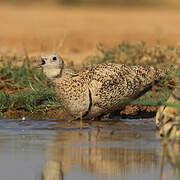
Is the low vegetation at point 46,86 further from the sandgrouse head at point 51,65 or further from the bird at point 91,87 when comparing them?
the sandgrouse head at point 51,65

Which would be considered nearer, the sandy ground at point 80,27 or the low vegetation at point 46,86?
the low vegetation at point 46,86

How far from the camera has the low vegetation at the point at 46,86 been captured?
332 inches

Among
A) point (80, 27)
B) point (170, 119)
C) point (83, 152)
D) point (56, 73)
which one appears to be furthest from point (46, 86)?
point (80, 27)

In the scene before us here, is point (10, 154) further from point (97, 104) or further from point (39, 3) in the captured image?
point (39, 3)

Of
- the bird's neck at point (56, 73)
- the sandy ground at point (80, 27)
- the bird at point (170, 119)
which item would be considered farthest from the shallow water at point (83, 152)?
the sandy ground at point (80, 27)

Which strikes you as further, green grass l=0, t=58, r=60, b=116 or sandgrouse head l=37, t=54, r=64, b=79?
green grass l=0, t=58, r=60, b=116

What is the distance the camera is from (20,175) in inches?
197

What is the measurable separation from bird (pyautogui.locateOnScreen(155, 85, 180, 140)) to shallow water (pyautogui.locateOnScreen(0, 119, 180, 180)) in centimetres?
13

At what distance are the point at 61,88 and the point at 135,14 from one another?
1638 cm

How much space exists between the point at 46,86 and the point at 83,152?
12.5 ft

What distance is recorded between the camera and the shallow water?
5059 millimetres

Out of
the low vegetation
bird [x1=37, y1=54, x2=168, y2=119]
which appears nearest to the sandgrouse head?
bird [x1=37, y1=54, x2=168, y2=119]

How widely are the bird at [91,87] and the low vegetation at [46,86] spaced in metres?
0.88

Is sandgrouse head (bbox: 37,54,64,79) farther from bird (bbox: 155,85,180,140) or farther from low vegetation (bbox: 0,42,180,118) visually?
bird (bbox: 155,85,180,140)
